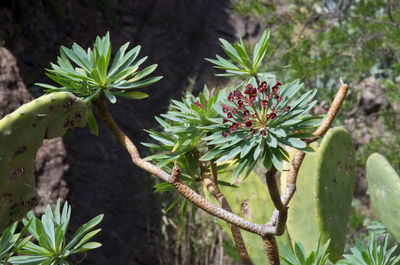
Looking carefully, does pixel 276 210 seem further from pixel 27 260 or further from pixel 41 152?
pixel 41 152

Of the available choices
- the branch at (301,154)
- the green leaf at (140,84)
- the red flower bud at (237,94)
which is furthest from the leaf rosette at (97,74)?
the branch at (301,154)

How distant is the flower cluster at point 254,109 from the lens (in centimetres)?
65

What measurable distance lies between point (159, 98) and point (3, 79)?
2644 mm

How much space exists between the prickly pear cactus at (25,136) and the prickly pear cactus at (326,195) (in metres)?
0.50

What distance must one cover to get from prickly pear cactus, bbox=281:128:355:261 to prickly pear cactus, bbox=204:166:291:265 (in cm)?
6

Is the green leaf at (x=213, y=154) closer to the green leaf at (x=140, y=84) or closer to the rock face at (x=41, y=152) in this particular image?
the green leaf at (x=140, y=84)

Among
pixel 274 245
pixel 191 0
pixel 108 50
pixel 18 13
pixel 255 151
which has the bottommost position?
pixel 274 245

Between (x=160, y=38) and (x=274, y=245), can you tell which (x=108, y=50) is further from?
(x=160, y=38)

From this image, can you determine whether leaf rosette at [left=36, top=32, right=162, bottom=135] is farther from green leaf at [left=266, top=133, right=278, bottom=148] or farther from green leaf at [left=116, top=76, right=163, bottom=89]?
green leaf at [left=266, top=133, right=278, bottom=148]

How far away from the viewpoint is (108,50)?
76cm

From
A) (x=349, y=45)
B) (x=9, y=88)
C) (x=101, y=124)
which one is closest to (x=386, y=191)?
(x=9, y=88)

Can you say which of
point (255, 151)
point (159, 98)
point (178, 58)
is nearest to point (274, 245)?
point (255, 151)

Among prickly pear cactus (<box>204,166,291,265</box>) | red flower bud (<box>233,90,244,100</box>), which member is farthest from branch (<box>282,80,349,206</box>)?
prickly pear cactus (<box>204,166,291,265</box>)

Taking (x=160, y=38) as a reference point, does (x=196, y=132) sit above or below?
below
